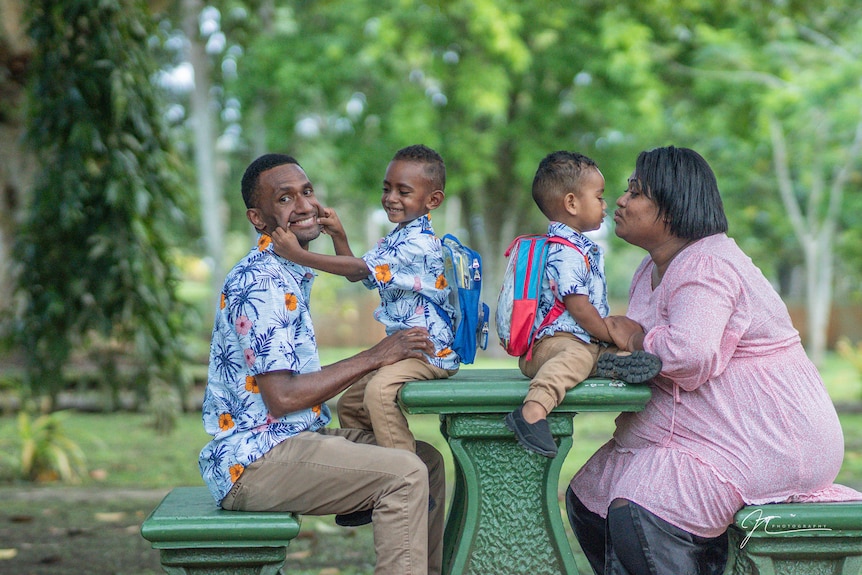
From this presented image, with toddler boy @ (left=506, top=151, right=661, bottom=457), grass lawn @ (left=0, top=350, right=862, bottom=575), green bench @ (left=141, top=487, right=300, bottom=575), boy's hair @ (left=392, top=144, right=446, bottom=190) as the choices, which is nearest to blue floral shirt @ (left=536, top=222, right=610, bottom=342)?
toddler boy @ (left=506, top=151, right=661, bottom=457)

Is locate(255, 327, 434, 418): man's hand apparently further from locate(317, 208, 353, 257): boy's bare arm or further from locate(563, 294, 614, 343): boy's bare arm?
locate(563, 294, 614, 343): boy's bare arm

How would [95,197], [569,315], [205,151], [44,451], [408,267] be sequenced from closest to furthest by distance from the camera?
[569,315]
[408,267]
[95,197]
[44,451]
[205,151]

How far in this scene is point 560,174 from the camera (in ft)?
11.6

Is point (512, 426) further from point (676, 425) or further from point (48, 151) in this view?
point (48, 151)

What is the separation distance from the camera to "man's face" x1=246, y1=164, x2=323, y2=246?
3.38 meters

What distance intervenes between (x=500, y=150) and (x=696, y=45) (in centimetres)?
415

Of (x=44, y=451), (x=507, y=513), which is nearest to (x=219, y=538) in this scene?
(x=507, y=513)

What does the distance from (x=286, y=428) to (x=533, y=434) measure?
2.67 ft

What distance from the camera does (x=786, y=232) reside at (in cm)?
2469

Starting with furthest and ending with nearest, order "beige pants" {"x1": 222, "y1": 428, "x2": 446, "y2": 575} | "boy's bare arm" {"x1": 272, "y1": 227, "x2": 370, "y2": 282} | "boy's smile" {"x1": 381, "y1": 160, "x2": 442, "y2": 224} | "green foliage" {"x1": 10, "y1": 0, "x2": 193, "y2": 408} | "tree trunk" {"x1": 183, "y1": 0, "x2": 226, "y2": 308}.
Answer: "tree trunk" {"x1": 183, "y1": 0, "x2": 226, "y2": 308}
"green foliage" {"x1": 10, "y1": 0, "x2": 193, "y2": 408}
"boy's smile" {"x1": 381, "y1": 160, "x2": 442, "y2": 224}
"boy's bare arm" {"x1": 272, "y1": 227, "x2": 370, "y2": 282}
"beige pants" {"x1": 222, "y1": 428, "x2": 446, "y2": 575}

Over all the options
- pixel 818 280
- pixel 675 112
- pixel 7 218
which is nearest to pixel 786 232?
pixel 818 280

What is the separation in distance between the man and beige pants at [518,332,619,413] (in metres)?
0.47

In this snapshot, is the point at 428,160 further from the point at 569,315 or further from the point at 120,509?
the point at 120,509

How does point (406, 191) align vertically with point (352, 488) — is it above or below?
above
